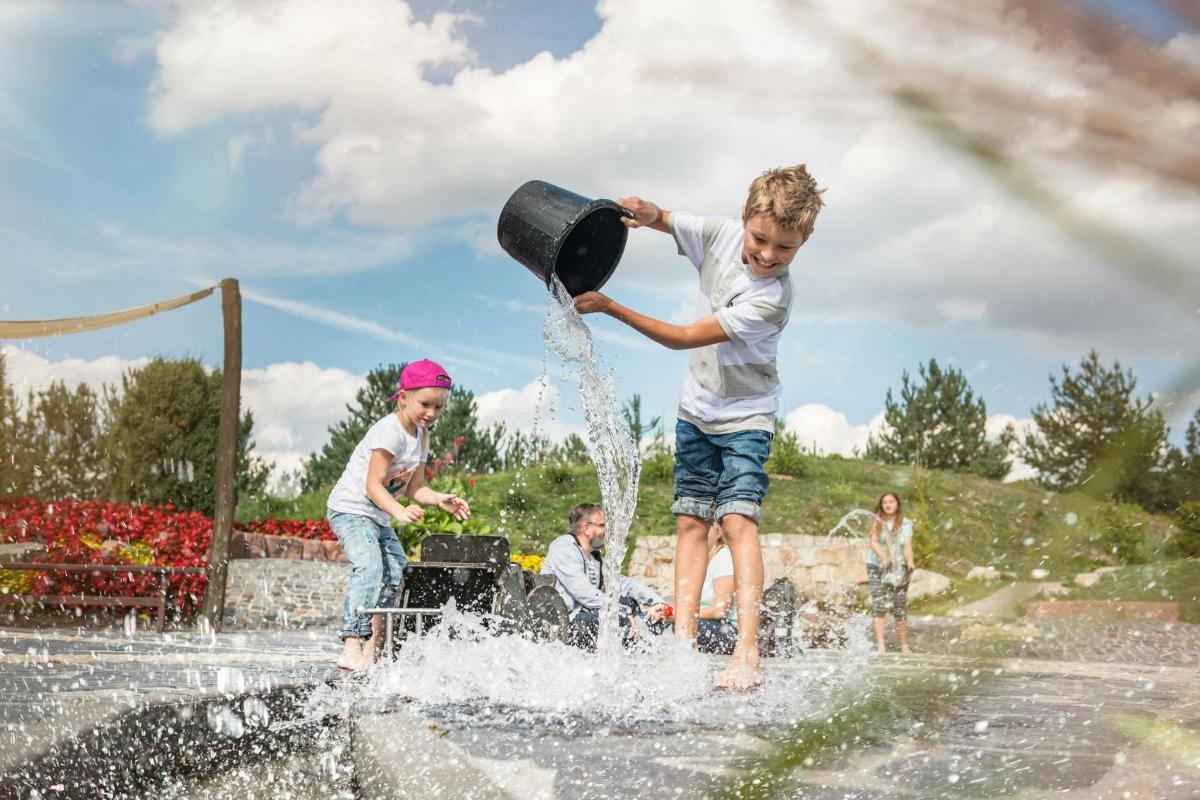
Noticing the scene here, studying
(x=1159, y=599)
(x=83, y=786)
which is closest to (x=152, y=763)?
(x=83, y=786)

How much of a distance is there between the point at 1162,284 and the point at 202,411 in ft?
50.4

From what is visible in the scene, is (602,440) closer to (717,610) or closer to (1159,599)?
(1159,599)

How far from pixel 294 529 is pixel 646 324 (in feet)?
34.8

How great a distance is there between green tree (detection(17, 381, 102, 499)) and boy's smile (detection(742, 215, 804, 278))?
539 inches

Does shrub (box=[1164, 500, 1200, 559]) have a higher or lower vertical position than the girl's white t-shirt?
higher

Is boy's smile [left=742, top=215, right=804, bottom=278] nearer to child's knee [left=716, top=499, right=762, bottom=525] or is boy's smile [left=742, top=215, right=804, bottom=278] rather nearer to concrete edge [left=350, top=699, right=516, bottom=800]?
child's knee [left=716, top=499, right=762, bottom=525]

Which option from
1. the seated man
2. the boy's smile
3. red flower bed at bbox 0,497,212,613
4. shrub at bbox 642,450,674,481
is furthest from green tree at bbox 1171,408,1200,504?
shrub at bbox 642,450,674,481

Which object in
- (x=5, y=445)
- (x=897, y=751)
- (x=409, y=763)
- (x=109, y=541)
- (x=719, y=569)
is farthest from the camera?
(x=109, y=541)

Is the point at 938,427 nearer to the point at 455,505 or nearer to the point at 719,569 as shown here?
the point at 455,505

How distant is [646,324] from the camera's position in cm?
218

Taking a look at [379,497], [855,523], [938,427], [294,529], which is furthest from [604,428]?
[855,523]

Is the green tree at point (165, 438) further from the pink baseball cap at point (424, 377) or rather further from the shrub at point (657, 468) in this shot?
the pink baseball cap at point (424, 377)

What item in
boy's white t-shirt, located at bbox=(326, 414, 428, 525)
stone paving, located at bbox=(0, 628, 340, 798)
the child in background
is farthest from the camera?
boy's white t-shirt, located at bbox=(326, 414, 428, 525)

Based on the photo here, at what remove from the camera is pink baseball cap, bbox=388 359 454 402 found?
4125 millimetres
